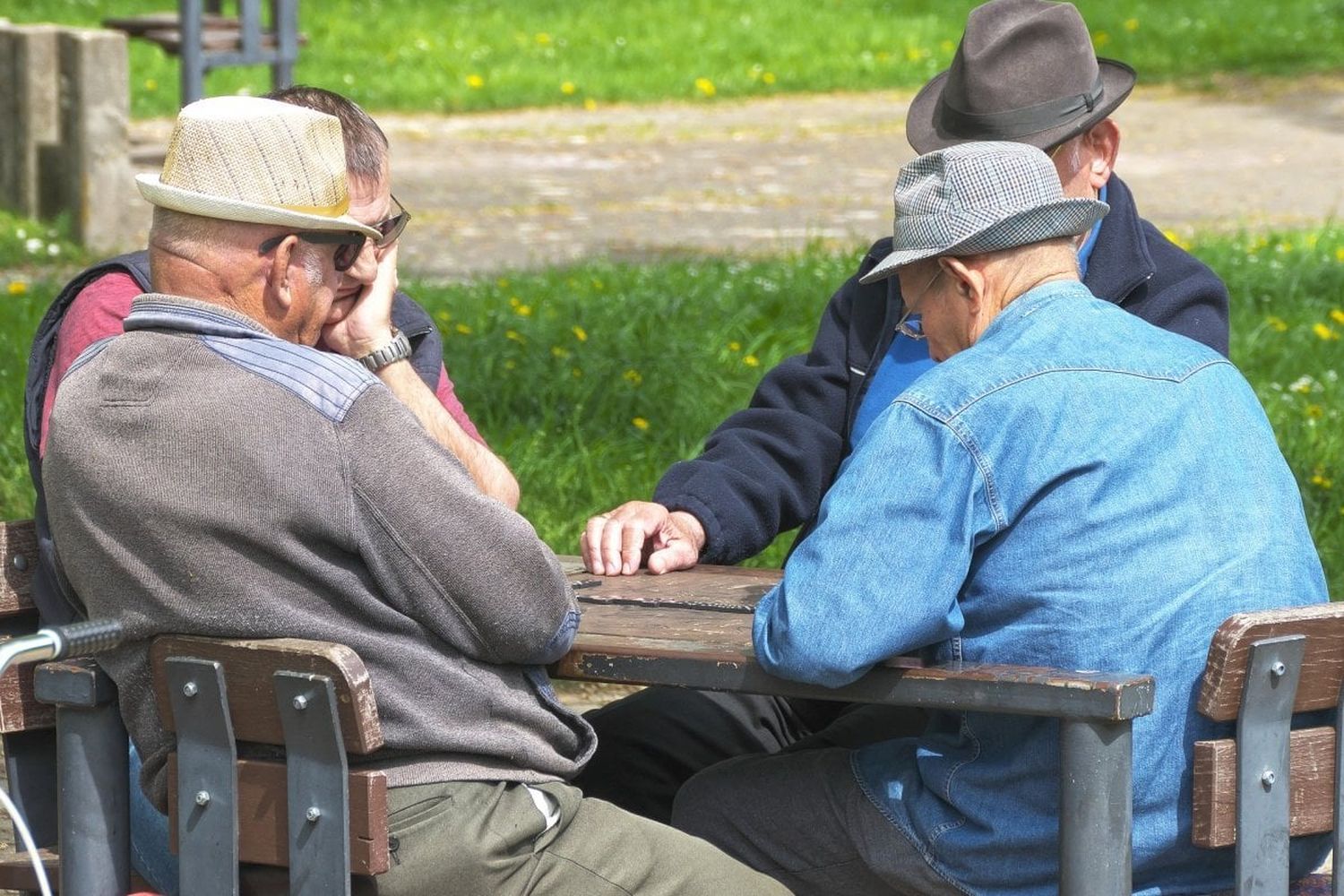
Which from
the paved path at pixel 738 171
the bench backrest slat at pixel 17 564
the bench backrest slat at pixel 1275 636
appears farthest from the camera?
the paved path at pixel 738 171

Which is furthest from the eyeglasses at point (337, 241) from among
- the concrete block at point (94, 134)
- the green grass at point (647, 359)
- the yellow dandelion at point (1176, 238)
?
the concrete block at point (94, 134)

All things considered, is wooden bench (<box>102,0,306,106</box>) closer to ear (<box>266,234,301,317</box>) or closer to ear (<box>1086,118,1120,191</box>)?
ear (<box>1086,118,1120,191</box>)

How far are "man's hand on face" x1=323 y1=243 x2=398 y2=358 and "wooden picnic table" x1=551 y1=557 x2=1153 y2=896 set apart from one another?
70cm

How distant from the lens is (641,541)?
321cm

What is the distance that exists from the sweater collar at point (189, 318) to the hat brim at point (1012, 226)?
0.87 metres

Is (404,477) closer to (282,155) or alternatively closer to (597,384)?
(282,155)

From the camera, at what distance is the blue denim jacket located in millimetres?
2387

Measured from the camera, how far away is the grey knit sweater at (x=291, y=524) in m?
2.28

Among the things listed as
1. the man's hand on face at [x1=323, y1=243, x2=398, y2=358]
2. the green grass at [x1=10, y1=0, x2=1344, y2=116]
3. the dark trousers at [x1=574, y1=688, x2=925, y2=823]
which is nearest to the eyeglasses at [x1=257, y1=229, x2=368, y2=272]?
the man's hand on face at [x1=323, y1=243, x2=398, y2=358]

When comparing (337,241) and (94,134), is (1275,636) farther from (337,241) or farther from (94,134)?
(94,134)

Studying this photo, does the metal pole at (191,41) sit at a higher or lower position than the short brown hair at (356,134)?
lower

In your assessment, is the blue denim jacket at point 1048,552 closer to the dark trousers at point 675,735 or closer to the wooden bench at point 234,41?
the dark trousers at point 675,735

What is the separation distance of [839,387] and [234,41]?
7186 millimetres

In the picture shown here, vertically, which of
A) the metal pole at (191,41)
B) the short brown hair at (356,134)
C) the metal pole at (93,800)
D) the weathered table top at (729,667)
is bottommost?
the metal pole at (191,41)
